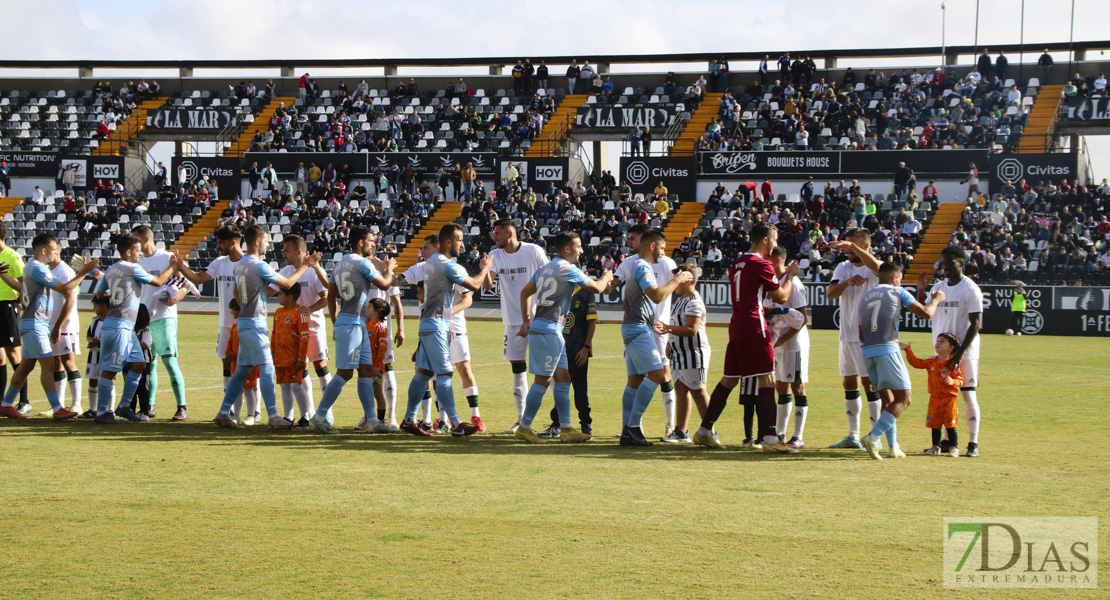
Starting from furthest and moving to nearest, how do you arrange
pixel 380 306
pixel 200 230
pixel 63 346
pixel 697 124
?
1. pixel 697 124
2. pixel 200 230
3. pixel 63 346
4. pixel 380 306

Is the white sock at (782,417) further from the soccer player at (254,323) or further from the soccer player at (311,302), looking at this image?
the soccer player at (254,323)

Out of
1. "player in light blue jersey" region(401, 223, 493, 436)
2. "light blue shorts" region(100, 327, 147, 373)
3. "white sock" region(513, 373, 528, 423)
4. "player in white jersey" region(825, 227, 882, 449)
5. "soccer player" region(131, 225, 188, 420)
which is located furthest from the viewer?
"soccer player" region(131, 225, 188, 420)

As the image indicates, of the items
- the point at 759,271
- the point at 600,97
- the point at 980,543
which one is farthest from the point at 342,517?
the point at 600,97

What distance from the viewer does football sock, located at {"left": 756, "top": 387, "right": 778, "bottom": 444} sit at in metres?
10.1

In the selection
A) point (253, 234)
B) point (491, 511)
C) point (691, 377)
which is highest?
point (253, 234)

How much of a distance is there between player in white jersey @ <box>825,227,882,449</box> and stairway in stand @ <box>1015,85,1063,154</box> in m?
31.9

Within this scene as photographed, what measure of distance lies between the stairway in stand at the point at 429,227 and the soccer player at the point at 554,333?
31.9 metres

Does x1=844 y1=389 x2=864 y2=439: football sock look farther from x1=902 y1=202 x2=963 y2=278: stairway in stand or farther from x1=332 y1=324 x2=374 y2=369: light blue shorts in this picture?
x1=902 y1=202 x2=963 y2=278: stairway in stand

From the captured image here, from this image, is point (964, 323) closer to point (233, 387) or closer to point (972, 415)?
point (972, 415)

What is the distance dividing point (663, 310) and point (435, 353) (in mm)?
2674

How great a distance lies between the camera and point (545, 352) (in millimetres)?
10773

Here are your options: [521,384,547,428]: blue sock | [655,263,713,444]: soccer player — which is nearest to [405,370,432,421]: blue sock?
[521,384,547,428]: blue sock

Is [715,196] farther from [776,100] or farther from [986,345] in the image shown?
[986,345]

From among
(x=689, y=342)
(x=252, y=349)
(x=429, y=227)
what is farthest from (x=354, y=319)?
(x=429, y=227)
